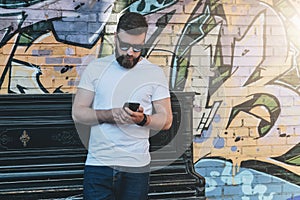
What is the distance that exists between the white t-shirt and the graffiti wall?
125 cm

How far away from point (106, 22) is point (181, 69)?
74 cm

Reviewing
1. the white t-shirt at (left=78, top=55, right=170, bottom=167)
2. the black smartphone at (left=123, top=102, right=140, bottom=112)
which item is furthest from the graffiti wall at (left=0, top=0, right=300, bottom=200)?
the black smartphone at (left=123, top=102, right=140, bottom=112)

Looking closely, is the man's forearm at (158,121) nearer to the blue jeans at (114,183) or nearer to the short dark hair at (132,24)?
the blue jeans at (114,183)

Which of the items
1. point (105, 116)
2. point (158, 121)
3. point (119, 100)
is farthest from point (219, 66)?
point (105, 116)

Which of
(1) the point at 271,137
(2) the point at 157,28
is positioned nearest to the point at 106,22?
(2) the point at 157,28

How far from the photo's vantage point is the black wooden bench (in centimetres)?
314

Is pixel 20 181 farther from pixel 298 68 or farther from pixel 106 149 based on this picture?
pixel 298 68

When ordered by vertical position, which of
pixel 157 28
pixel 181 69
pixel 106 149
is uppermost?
pixel 157 28

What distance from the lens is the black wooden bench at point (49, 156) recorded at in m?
3.14

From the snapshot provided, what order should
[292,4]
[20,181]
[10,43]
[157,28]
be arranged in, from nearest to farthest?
[20,181], [10,43], [157,28], [292,4]

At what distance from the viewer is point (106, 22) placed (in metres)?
3.96

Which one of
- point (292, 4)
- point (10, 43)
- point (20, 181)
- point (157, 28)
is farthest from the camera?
point (292, 4)

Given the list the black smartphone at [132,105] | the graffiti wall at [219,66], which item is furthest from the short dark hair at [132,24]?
the graffiti wall at [219,66]

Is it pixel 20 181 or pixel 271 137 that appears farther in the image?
pixel 271 137
